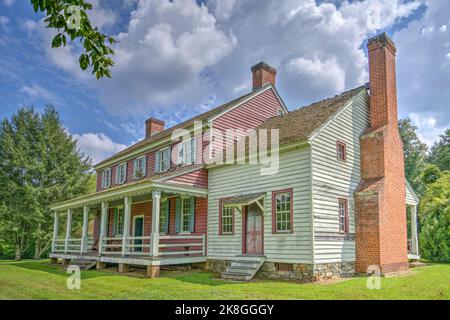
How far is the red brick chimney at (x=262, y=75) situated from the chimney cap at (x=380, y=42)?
632 cm

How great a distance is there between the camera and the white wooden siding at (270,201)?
12.7 m

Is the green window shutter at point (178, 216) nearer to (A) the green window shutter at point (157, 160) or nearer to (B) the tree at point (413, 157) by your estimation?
(A) the green window shutter at point (157, 160)

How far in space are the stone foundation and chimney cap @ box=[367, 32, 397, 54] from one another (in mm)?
9121

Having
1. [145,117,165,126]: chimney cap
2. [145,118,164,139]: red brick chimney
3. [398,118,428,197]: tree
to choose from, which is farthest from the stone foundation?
[398,118,428,197]: tree

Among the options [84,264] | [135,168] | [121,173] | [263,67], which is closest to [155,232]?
[84,264]

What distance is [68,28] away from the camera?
596 cm

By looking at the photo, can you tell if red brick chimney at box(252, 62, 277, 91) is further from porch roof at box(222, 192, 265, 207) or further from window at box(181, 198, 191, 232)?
porch roof at box(222, 192, 265, 207)

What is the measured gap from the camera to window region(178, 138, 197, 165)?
1788cm

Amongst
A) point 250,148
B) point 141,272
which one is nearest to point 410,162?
point 250,148

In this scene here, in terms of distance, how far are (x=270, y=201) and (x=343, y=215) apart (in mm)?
2873

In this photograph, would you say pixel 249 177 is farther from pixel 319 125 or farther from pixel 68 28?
pixel 68 28

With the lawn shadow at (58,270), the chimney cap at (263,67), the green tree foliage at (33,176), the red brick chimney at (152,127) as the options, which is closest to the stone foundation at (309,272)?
the lawn shadow at (58,270)
